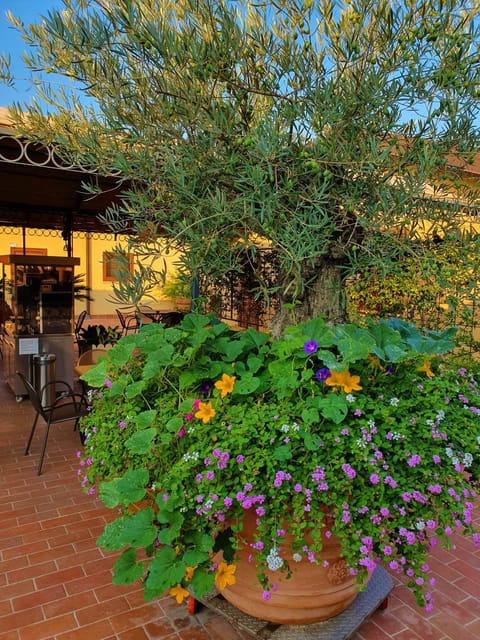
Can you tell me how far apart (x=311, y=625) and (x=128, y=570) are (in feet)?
2.82

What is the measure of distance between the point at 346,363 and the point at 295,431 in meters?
0.29

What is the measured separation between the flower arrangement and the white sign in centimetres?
452

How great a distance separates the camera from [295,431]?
1.49 meters

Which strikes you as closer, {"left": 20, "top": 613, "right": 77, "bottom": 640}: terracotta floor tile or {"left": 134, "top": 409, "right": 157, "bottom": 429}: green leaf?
{"left": 134, "top": 409, "right": 157, "bottom": 429}: green leaf

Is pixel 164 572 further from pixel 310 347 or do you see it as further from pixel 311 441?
pixel 310 347

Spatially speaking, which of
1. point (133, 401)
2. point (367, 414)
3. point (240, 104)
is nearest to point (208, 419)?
point (133, 401)

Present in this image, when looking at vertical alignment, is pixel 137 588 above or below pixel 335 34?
below

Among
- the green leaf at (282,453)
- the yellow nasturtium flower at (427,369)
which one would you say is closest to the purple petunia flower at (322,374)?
the green leaf at (282,453)

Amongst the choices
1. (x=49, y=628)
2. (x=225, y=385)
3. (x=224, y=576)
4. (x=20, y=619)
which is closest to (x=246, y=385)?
(x=225, y=385)

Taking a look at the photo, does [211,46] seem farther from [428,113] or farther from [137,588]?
[137,588]

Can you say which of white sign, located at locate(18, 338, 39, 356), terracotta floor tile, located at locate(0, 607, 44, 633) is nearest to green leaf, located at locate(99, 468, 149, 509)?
terracotta floor tile, located at locate(0, 607, 44, 633)

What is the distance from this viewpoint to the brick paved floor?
2059 millimetres

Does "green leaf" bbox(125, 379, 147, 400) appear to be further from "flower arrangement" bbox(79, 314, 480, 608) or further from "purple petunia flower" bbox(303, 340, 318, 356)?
"purple petunia flower" bbox(303, 340, 318, 356)

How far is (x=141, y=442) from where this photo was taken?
1558 millimetres
